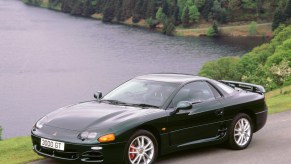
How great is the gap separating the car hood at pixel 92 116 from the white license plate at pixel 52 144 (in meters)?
0.30

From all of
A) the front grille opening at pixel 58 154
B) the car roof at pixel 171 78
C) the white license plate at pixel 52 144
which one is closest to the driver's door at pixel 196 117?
the car roof at pixel 171 78

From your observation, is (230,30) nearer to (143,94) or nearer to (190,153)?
(190,153)

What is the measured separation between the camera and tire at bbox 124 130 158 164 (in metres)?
8.49

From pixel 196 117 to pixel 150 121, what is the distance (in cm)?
125

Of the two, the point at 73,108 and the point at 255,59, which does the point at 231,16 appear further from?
the point at 73,108

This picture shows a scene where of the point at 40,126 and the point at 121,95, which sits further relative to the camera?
the point at 121,95

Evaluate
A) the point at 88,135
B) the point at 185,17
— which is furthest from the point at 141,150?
the point at 185,17

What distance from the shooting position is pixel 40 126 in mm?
8805

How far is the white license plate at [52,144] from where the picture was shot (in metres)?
8.25

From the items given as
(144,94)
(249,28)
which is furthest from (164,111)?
(249,28)

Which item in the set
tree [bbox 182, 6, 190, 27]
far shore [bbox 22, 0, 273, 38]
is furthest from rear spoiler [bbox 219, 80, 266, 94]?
tree [bbox 182, 6, 190, 27]

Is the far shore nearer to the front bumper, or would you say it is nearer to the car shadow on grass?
the car shadow on grass

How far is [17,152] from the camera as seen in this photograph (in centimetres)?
1034

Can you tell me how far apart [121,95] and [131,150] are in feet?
5.47
